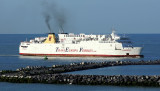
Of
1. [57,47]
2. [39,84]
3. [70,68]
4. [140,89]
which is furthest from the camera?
→ [57,47]

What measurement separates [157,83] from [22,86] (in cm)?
950

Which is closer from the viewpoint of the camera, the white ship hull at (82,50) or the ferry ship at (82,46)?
the white ship hull at (82,50)

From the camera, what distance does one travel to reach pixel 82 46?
7288 centimetres

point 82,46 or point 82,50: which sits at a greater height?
point 82,46

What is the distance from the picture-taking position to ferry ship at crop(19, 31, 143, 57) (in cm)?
7075

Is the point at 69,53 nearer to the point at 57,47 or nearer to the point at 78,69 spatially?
the point at 57,47

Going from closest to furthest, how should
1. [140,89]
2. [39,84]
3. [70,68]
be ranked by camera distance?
[140,89] → [39,84] → [70,68]

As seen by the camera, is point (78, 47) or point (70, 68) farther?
point (78, 47)

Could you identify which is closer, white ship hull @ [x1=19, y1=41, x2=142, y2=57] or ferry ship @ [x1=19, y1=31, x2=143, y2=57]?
white ship hull @ [x1=19, y1=41, x2=142, y2=57]

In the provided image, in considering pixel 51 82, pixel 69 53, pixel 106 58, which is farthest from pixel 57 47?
pixel 51 82

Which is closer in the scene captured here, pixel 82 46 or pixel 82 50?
pixel 82 46

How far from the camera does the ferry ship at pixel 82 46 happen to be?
70.8 metres

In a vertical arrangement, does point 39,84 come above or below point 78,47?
below

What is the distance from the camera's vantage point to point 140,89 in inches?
1457
